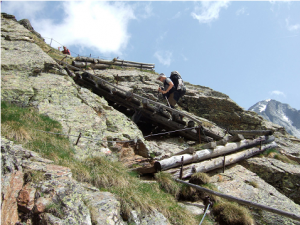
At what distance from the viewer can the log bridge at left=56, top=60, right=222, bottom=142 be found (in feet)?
44.4

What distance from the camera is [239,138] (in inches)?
495

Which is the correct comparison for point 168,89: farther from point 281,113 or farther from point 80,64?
point 281,113

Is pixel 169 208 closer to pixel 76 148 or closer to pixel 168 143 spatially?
pixel 76 148

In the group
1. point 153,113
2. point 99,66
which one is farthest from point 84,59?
point 153,113

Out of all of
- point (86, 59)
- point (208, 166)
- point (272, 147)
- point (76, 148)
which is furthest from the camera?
point (86, 59)

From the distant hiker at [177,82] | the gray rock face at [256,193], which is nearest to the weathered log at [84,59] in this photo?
the distant hiker at [177,82]

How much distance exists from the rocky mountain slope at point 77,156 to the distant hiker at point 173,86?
284cm

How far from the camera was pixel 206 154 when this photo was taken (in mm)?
10492

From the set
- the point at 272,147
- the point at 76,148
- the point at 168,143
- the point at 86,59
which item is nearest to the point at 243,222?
the point at 76,148

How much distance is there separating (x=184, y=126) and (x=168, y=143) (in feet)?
4.80

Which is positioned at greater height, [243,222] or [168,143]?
[168,143]

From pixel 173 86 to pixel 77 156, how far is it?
31.2 ft

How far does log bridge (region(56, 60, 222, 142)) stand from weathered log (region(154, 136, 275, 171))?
4.40 feet

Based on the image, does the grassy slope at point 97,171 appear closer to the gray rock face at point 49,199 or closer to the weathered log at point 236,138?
the gray rock face at point 49,199
